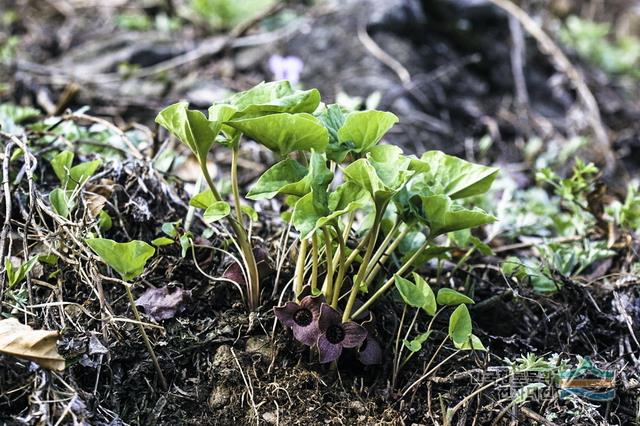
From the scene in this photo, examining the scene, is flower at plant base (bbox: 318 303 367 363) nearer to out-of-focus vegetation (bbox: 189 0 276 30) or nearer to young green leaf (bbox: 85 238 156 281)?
young green leaf (bbox: 85 238 156 281)

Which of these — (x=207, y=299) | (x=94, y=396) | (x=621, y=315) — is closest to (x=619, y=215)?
(x=621, y=315)

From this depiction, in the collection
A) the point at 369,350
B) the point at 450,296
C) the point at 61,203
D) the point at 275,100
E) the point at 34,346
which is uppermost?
the point at 275,100

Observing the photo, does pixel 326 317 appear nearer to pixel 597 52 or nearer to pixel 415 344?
pixel 415 344

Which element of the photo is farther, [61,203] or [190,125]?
[61,203]

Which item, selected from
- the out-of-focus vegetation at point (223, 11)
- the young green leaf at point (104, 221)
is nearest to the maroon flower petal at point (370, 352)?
the young green leaf at point (104, 221)

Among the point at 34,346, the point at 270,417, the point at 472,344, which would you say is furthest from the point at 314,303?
the point at 34,346

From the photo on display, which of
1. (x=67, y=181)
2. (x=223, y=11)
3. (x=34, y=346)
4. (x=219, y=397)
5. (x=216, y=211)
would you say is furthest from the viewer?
(x=223, y=11)
